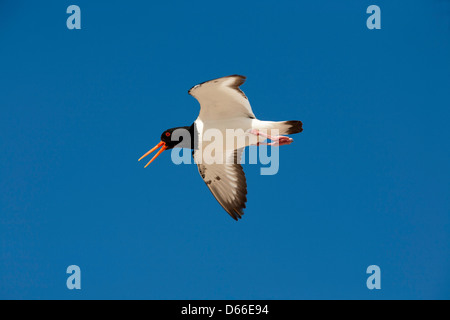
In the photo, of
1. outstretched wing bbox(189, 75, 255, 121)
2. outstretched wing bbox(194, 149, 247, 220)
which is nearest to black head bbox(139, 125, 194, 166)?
outstretched wing bbox(189, 75, 255, 121)

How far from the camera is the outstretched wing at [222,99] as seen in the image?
32.1 ft

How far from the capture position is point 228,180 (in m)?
11.3

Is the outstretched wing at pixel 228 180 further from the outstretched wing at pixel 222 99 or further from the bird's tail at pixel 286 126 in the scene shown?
the bird's tail at pixel 286 126

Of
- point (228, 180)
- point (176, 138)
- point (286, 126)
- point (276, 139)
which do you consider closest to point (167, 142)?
point (176, 138)

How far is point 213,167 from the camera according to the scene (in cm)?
1136

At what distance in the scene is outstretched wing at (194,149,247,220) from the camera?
11.0 metres

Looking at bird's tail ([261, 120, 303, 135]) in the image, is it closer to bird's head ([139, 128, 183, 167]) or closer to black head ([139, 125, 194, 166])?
black head ([139, 125, 194, 166])

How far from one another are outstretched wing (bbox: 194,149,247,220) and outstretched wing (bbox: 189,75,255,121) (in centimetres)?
110

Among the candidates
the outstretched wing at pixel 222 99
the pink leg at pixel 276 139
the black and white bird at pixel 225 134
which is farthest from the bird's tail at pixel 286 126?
→ the outstretched wing at pixel 222 99

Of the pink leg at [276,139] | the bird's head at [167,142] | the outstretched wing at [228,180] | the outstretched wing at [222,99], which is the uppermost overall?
the outstretched wing at [222,99]

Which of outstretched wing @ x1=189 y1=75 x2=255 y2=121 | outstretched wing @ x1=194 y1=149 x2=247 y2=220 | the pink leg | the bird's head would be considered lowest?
outstretched wing @ x1=194 y1=149 x2=247 y2=220

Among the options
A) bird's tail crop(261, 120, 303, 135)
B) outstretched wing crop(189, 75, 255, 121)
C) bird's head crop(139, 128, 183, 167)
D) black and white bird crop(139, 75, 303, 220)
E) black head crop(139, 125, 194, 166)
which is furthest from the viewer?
bird's head crop(139, 128, 183, 167)

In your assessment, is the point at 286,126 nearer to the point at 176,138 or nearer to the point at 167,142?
the point at 176,138
